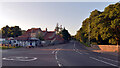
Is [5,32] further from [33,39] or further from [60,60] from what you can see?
[60,60]

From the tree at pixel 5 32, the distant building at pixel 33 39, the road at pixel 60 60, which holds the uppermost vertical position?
the tree at pixel 5 32

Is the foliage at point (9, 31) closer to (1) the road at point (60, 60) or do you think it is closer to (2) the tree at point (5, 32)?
(2) the tree at point (5, 32)

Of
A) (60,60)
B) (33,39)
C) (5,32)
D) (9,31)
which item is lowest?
(60,60)

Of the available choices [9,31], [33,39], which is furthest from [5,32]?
[33,39]

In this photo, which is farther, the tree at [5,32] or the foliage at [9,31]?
the foliage at [9,31]

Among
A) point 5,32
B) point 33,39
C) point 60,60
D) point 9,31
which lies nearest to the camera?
point 60,60

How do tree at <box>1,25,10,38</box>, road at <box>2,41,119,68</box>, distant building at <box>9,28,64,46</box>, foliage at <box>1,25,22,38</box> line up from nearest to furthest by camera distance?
road at <box>2,41,119,68</box>
distant building at <box>9,28,64,46</box>
tree at <box>1,25,10,38</box>
foliage at <box>1,25,22,38</box>

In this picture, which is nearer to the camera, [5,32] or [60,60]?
[60,60]

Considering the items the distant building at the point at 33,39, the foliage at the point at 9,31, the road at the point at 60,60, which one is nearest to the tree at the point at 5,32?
the foliage at the point at 9,31

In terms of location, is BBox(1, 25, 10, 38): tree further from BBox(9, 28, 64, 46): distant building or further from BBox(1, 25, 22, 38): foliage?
BBox(9, 28, 64, 46): distant building

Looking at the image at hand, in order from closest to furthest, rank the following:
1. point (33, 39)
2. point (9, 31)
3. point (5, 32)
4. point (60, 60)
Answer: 1. point (60, 60)
2. point (33, 39)
3. point (5, 32)
4. point (9, 31)

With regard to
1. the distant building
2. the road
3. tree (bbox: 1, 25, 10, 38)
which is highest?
tree (bbox: 1, 25, 10, 38)

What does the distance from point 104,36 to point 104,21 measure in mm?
3937

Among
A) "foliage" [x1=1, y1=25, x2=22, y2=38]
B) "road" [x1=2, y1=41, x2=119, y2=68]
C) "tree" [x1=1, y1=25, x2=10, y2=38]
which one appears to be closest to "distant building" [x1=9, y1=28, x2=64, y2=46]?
"foliage" [x1=1, y1=25, x2=22, y2=38]
